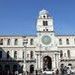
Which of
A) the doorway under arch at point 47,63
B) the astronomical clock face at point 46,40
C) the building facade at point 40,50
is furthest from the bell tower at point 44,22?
the doorway under arch at point 47,63

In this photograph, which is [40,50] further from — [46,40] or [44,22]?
[44,22]

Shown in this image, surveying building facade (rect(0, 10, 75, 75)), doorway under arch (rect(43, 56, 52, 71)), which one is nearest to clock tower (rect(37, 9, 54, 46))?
building facade (rect(0, 10, 75, 75))

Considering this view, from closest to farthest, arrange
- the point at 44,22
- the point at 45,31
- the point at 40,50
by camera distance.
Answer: the point at 40,50
the point at 45,31
the point at 44,22

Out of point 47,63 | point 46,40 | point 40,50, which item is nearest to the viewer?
point 40,50

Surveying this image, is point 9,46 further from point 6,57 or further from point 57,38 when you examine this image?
point 57,38

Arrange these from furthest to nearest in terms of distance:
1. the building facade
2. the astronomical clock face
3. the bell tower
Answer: the bell tower < the astronomical clock face < the building facade

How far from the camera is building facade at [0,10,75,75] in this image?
74725mm

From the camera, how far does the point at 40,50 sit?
74.8m

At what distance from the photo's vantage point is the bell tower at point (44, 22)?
76.5 m

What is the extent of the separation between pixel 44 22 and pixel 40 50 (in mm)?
8372

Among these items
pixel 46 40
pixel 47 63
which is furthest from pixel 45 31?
pixel 47 63

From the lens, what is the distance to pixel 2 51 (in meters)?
77.3

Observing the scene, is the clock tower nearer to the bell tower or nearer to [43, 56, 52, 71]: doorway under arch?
the bell tower

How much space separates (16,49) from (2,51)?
4087 mm
